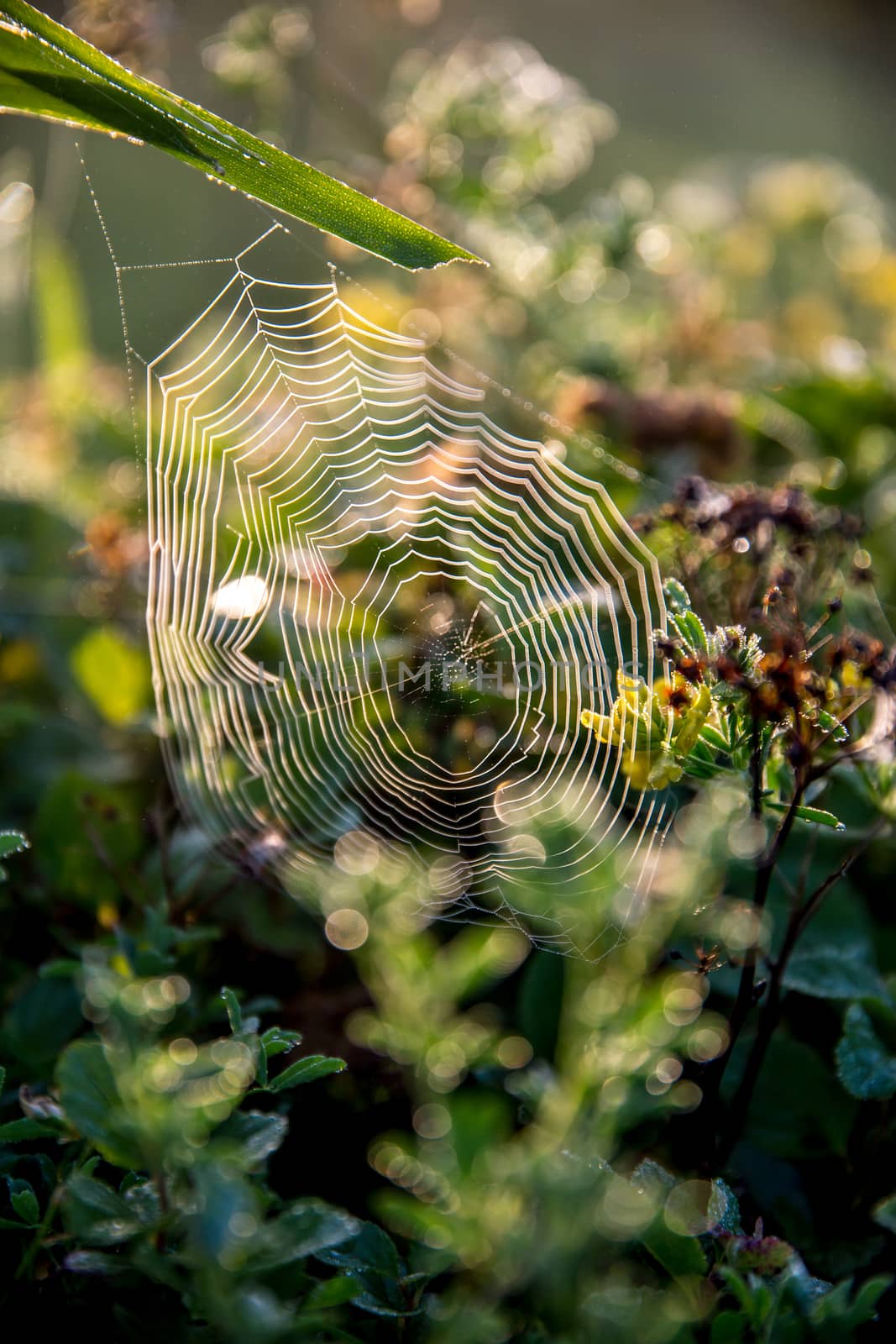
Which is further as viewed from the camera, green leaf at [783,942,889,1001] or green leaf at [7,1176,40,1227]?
green leaf at [783,942,889,1001]

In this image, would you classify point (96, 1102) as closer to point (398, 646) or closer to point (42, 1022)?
point (42, 1022)

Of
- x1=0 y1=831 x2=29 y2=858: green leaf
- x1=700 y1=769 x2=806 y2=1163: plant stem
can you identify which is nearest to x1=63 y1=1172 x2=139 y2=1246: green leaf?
x1=0 y1=831 x2=29 y2=858: green leaf

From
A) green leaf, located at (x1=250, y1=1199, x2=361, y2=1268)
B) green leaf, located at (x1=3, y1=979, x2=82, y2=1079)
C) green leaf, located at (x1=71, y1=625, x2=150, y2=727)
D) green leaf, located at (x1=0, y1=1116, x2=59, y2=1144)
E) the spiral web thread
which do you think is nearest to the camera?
green leaf, located at (x1=250, y1=1199, x2=361, y2=1268)

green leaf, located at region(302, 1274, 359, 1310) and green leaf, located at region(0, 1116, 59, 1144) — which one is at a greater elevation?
green leaf, located at region(302, 1274, 359, 1310)

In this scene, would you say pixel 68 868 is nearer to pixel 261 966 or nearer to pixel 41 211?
pixel 261 966

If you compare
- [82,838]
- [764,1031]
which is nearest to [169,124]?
[82,838]

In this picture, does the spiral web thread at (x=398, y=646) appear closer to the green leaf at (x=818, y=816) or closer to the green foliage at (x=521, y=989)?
the green foliage at (x=521, y=989)

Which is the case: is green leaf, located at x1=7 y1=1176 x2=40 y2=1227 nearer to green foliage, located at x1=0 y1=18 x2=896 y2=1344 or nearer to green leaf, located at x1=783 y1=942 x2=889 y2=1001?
green foliage, located at x1=0 y1=18 x2=896 y2=1344

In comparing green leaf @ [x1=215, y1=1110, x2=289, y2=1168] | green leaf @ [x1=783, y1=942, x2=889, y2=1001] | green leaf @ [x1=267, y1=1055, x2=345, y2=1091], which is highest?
green leaf @ [x1=783, y1=942, x2=889, y2=1001]
